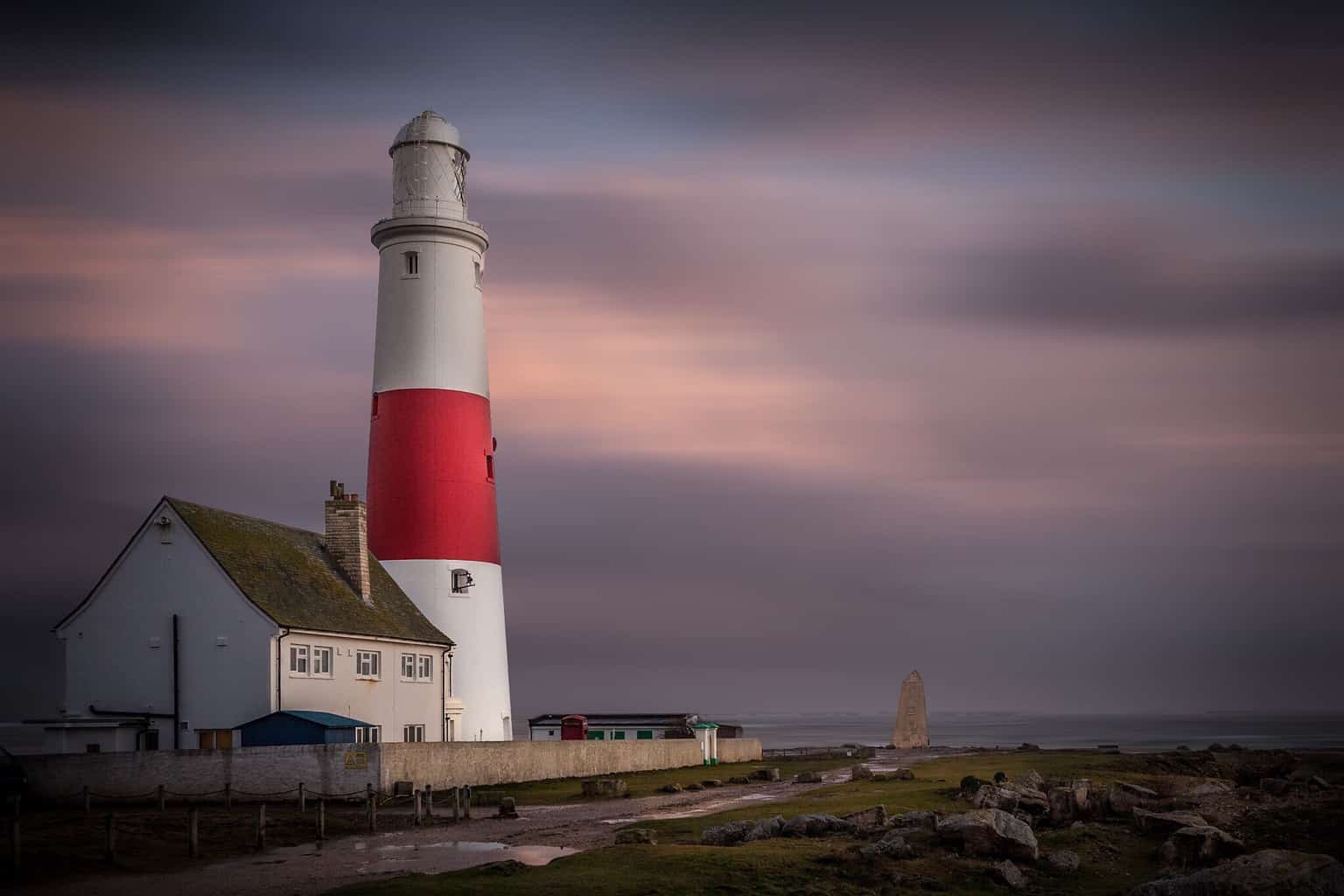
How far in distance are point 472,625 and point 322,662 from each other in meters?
8.58

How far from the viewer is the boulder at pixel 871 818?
98.2ft

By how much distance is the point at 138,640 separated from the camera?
41094 mm

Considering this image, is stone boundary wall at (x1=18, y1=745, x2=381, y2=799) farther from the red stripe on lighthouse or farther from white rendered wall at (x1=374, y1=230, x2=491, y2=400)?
white rendered wall at (x1=374, y1=230, x2=491, y2=400)

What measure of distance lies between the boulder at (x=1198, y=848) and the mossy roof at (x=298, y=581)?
2476 centimetres

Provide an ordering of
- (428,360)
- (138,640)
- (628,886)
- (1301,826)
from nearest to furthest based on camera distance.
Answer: (628,886) → (1301,826) → (138,640) → (428,360)

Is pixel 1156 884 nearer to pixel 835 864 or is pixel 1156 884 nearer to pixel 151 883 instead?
pixel 835 864

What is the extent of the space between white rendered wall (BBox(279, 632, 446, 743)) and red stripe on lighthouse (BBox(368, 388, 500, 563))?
3.94m

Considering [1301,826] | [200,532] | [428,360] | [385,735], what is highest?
[428,360]

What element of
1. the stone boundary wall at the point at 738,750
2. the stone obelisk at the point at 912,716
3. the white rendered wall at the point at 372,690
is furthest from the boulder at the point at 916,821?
the stone obelisk at the point at 912,716

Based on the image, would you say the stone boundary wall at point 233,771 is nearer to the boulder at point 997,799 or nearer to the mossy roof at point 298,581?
the mossy roof at point 298,581

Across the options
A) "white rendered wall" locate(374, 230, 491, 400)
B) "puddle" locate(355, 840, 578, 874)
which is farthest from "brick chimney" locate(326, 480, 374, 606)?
"puddle" locate(355, 840, 578, 874)

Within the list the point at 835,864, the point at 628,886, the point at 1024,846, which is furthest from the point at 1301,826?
the point at 628,886

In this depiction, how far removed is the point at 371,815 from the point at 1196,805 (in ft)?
73.5

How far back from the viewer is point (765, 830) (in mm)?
28750
